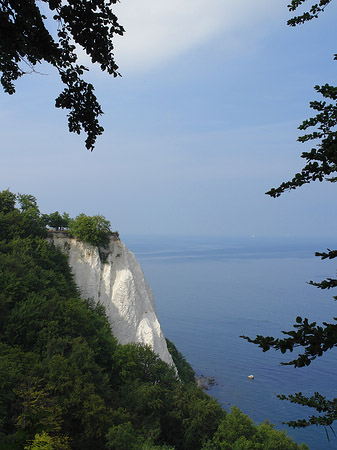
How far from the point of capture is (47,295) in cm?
2873

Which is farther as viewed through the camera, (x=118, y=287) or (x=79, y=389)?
(x=118, y=287)

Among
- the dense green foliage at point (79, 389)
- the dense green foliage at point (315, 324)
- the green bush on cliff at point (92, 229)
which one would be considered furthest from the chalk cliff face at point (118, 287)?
the dense green foliage at point (315, 324)

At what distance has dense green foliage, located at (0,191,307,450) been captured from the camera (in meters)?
18.8

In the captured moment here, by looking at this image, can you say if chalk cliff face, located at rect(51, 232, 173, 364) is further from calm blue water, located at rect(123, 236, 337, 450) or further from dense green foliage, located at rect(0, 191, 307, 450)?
calm blue water, located at rect(123, 236, 337, 450)

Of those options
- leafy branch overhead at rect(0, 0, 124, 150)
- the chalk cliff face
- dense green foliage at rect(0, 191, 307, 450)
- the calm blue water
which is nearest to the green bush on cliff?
the chalk cliff face

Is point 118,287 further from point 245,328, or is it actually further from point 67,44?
point 245,328

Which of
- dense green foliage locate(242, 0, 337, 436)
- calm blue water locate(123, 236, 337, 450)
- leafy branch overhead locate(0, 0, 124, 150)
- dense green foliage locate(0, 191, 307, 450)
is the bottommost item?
calm blue water locate(123, 236, 337, 450)

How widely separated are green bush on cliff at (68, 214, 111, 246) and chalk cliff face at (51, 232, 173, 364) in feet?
2.44

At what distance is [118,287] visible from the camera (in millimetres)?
37688

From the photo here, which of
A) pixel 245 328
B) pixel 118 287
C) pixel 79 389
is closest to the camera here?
pixel 79 389

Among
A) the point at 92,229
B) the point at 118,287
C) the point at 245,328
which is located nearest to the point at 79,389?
the point at 118,287

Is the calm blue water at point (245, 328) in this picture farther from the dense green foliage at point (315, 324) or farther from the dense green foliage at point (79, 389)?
the dense green foliage at point (315, 324)

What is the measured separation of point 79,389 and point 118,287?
17137mm

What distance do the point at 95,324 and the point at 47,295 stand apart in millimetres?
4920
